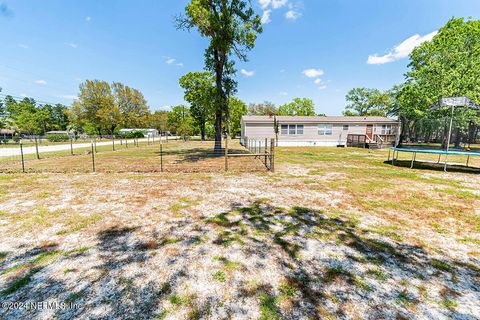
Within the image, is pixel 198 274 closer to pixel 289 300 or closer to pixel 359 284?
pixel 289 300

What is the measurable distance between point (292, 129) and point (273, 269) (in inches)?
967

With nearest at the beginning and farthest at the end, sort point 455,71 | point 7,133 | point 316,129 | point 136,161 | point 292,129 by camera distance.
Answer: point 136,161
point 455,71
point 292,129
point 316,129
point 7,133

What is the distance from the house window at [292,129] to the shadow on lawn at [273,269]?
74.0 feet

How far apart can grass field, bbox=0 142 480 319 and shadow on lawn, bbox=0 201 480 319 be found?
2 centimetres

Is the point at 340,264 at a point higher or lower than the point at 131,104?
lower

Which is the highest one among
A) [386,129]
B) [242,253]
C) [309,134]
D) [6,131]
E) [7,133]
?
[386,129]

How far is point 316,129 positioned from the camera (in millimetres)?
26156

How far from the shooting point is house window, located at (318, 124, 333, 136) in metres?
26.2

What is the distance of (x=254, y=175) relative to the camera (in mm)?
8953

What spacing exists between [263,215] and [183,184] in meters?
3.70

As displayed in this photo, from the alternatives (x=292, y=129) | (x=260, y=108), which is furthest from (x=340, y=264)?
(x=260, y=108)

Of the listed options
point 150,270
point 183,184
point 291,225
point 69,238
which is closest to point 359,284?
point 291,225

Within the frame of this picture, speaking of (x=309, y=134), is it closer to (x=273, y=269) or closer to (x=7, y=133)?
(x=273, y=269)

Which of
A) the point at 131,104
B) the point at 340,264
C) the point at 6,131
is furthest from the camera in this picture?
the point at 131,104
